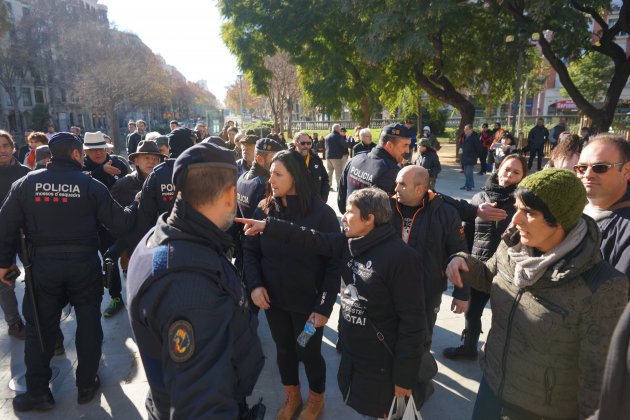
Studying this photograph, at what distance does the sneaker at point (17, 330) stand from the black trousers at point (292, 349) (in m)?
3.06

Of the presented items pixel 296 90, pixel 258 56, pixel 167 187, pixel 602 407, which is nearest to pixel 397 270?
pixel 602 407

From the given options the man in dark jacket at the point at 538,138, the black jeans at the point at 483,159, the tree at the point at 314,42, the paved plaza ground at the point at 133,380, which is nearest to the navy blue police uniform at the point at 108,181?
the paved plaza ground at the point at 133,380

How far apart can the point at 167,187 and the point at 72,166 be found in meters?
0.78

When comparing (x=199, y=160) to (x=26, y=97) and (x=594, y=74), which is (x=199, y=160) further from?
(x=26, y=97)

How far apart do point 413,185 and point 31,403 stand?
345cm

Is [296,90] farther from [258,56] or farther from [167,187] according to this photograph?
[167,187]

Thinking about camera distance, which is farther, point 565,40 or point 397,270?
point 565,40

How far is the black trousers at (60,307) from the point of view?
127 inches

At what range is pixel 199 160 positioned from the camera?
168cm

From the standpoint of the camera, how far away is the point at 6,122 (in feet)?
127

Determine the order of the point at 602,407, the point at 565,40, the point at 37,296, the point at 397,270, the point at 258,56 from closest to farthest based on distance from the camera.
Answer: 1. the point at 602,407
2. the point at 397,270
3. the point at 37,296
4. the point at 565,40
5. the point at 258,56

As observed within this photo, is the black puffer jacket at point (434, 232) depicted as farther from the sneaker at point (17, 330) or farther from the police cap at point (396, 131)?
the sneaker at point (17, 330)

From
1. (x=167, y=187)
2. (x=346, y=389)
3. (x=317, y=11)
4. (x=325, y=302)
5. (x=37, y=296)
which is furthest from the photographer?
(x=317, y=11)

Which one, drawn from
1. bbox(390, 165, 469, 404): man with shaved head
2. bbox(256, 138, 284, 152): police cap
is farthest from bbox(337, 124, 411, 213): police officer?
bbox(256, 138, 284, 152): police cap
